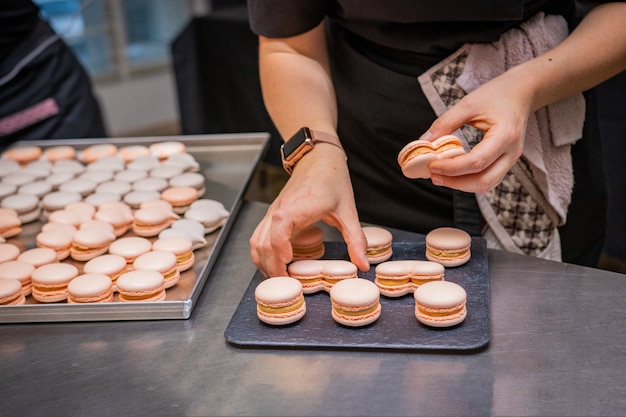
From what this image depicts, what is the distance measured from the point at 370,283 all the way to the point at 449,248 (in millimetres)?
155

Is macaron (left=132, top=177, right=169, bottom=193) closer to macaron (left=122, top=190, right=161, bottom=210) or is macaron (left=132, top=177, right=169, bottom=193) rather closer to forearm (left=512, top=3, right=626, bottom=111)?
macaron (left=122, top=190, right=161, bottom=210)

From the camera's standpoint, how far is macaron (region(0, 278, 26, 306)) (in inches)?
43.6

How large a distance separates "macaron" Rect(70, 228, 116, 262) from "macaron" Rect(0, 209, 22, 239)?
0.54 ft

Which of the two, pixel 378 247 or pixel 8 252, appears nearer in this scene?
pixel 378 247

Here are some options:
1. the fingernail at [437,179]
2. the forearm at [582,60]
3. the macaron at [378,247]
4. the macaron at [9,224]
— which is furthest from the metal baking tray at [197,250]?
the forearm at [582,60]

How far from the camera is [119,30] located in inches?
187

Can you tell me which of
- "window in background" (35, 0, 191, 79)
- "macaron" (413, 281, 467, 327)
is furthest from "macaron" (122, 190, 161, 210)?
"window in background" (35, 0, 191, 79)

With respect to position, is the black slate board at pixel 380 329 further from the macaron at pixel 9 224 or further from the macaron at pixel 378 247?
the macaron at pixel 9 224

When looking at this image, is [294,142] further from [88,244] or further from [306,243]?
[88,244]

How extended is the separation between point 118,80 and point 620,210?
3.33 metres

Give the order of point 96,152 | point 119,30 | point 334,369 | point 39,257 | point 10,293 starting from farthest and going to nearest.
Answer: point 119,30
point 96,152
point 39,257
point 10,293
point 334,369

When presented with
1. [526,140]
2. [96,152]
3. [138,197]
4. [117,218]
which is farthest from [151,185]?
[526,140]

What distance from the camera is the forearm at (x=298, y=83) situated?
1268mm

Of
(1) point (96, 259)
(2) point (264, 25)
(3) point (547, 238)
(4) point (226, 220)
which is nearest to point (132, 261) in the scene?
(1) point (96, 259)
